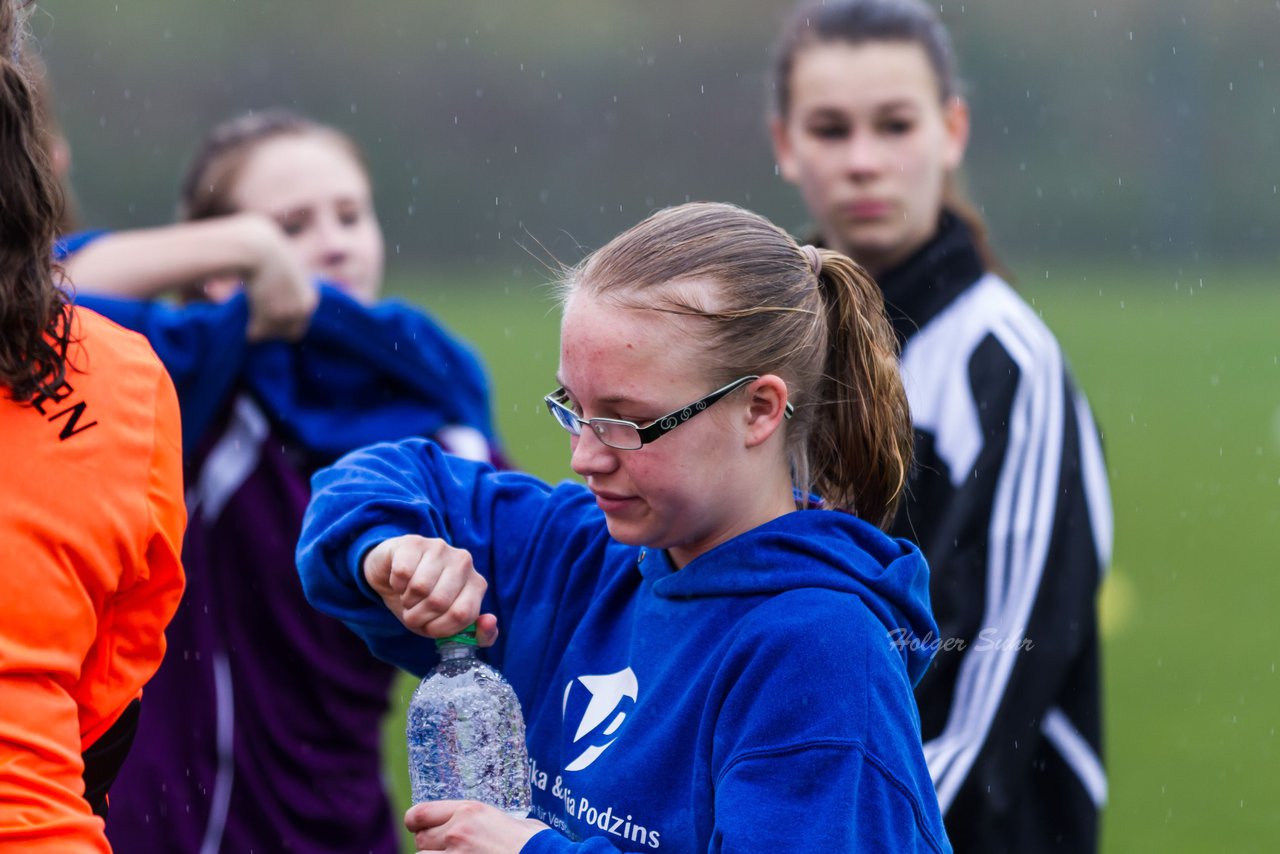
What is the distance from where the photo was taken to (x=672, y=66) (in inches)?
1154

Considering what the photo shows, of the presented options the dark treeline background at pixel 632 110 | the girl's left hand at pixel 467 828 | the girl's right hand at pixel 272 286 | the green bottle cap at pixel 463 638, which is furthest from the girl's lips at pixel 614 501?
the dark treeline background at pixel 632 110

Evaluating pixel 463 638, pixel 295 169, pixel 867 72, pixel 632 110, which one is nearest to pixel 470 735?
pixel 463 638

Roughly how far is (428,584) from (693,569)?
0.32m

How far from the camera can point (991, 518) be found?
119 inches

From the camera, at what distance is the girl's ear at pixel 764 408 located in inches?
77.1

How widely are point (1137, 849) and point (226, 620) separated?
3.23m

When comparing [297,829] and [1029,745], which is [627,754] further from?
[297,829]

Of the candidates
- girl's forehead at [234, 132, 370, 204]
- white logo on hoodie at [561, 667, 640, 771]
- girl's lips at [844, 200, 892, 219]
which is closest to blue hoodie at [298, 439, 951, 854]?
white logo on hoodie at [561, 667, 640, 771]

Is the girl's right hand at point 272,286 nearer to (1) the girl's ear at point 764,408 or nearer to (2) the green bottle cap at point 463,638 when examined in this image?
(2) the green bottle cap at point 463,638

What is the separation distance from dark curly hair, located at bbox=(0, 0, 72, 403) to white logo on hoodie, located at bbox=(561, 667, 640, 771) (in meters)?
0.74

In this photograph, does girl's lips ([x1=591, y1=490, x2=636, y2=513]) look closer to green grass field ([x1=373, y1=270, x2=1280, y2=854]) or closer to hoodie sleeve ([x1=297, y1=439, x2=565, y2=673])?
hoodie sleeve ([x1=297, y1=439, x2=565, y2=673])

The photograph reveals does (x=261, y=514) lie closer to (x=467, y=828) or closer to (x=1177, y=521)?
(x=467, y=828)

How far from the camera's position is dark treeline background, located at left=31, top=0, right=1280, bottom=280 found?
26656 mm

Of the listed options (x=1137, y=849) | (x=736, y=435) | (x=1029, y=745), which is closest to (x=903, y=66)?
(x=1029, y=745)
